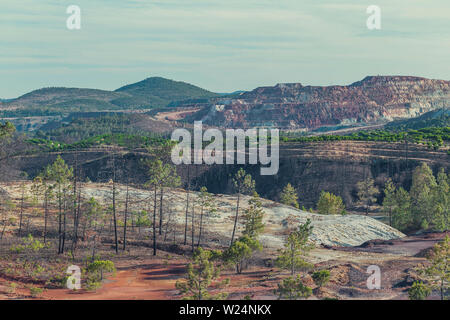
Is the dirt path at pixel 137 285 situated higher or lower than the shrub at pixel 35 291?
lower

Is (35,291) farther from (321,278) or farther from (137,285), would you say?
(321,278)

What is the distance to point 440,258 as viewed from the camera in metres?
40.6

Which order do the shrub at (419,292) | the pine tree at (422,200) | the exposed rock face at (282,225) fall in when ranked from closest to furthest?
the shrub at (419,292)
the exposed rock face at (282,225)
the pine tree at (422,200)

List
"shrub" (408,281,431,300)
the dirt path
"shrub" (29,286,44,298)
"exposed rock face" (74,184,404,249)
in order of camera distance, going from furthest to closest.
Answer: "exposed rock face" (74,184,404,249) → the dirt path → "shrub" (29,286,44,298) → "shrub" (408,281,431,300)

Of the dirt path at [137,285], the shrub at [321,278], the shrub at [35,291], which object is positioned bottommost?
the dirt path at [137,285]

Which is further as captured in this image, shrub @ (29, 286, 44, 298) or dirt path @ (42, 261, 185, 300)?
dirt path @ (42, 261, 185, 300)

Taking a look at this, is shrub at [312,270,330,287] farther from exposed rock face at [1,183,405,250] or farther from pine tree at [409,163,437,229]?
pine tree at [409,163,437,229]

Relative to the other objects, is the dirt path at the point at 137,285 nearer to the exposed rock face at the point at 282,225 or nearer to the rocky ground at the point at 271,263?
the rocky ground at the point at 271,263

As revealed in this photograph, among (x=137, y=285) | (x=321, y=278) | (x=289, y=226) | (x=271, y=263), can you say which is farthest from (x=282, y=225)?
(x=321, y=278)

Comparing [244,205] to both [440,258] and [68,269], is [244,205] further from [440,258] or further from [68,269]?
[440,258]

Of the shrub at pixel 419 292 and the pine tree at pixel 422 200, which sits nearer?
the shrub at pixel 419 292

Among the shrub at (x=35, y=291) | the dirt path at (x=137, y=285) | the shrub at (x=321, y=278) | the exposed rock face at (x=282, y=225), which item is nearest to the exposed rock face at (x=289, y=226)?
the exposed rock face at (x=282, y=225)

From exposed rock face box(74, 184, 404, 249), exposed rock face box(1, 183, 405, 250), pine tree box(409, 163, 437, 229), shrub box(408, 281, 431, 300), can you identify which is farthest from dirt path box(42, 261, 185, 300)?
pine tree box(409, 163, 437, 229)
